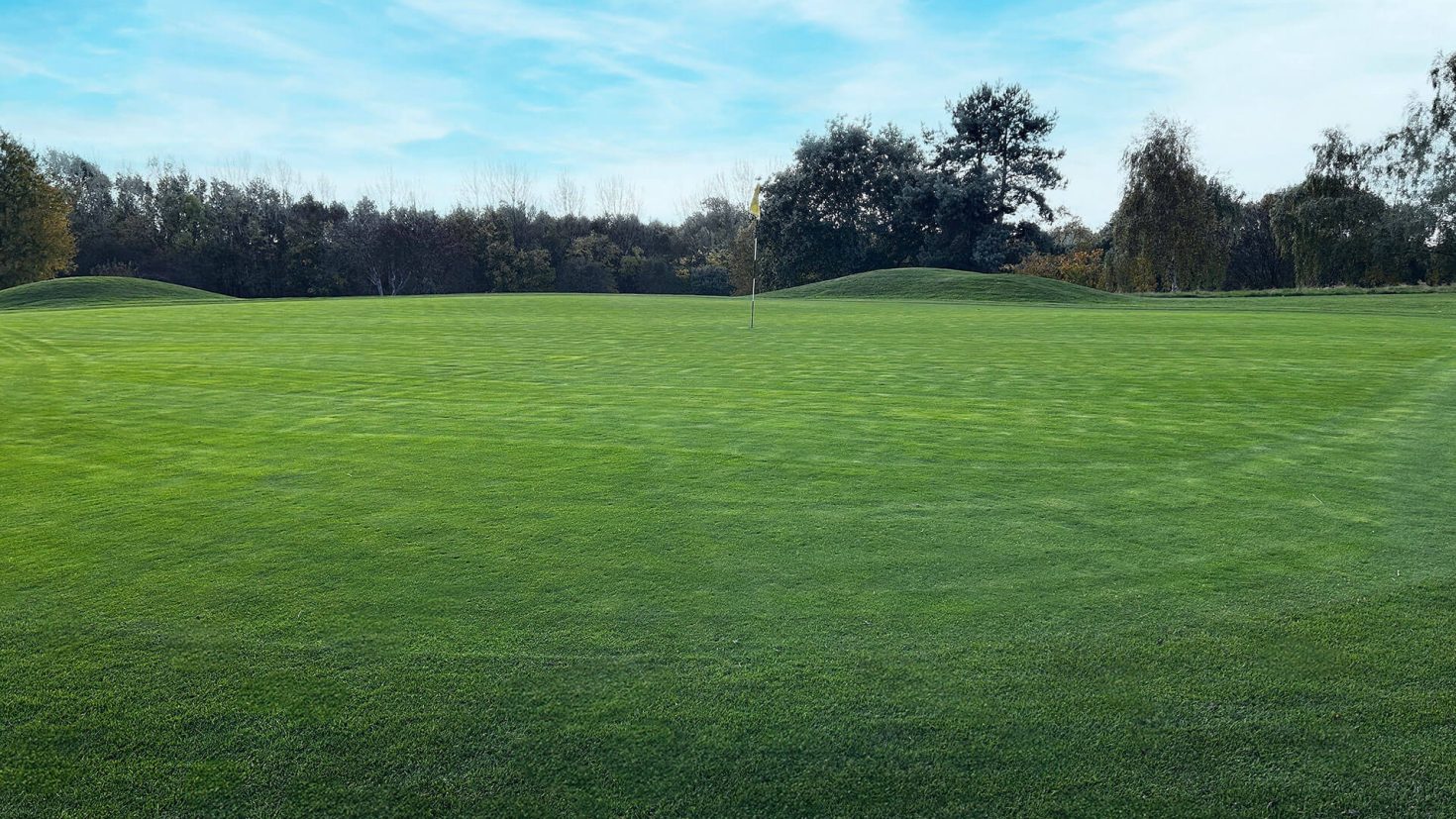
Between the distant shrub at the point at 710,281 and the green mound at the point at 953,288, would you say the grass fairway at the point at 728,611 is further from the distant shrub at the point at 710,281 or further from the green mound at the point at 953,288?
the distant shrub at the point at 710,281

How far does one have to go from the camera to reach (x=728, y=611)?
3029mm

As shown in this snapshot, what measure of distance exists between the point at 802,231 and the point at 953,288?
705 inches

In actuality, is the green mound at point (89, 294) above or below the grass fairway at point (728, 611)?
above

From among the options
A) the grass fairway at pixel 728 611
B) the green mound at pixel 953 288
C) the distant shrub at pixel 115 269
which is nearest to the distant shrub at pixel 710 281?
the green mound at pixel 953 288

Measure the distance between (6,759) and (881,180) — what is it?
177ft

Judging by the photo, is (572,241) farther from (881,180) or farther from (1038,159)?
(1038,159)

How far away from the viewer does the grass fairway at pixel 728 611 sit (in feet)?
6.96

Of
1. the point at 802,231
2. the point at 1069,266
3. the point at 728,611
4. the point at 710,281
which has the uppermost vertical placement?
the point at 802,231

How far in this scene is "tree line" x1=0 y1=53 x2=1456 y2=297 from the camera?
41812mm

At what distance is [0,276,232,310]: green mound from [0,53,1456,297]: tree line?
14.3 m

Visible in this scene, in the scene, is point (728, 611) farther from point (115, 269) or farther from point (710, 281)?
point (115, 269)

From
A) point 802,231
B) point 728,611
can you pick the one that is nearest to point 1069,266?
point 802,231

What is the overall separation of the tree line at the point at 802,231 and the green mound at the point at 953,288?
30.3 ft

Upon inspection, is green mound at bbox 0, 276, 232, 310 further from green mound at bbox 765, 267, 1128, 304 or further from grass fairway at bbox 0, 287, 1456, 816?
grass fairway at bbox 0, 287, 1456, 816
